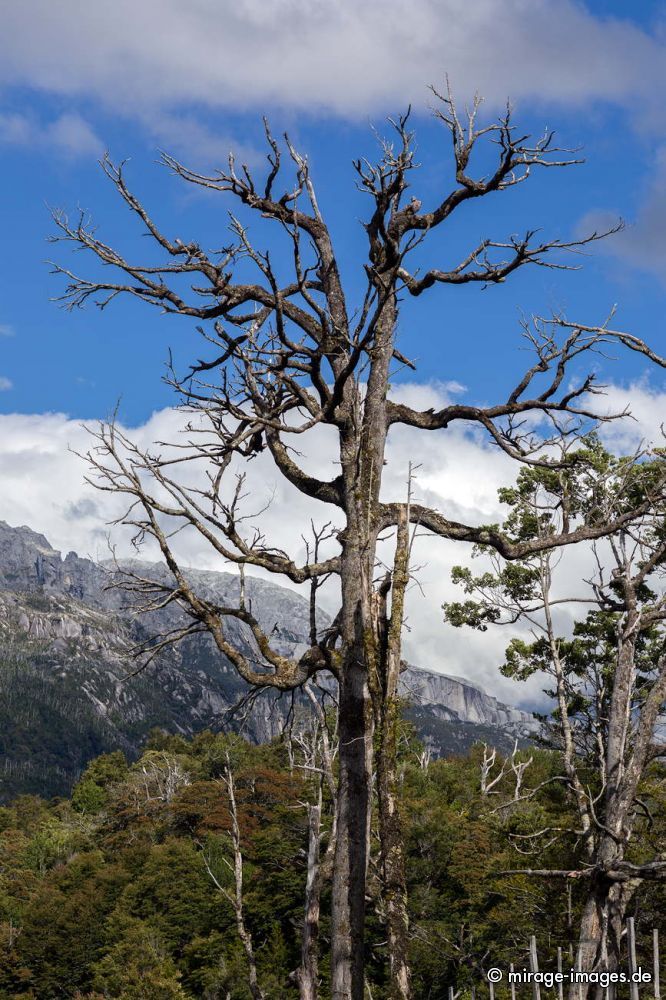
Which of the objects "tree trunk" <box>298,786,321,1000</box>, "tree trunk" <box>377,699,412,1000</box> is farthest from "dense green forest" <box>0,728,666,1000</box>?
"tree trunk" <box>377,699,412,1000</box>

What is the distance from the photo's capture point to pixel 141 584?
7.37m

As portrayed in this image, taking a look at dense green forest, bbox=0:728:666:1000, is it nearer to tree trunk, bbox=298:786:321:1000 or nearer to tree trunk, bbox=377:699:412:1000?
tree trunk, bbox=298:786:321:1000

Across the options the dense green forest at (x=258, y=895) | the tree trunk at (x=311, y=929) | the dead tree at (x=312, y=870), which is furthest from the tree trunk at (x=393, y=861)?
the dense green forest at (x=258, y=895)

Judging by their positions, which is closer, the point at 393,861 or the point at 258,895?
the point at 393,861

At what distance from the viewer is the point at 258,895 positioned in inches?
1513

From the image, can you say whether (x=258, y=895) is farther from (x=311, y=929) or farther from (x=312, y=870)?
(x=311, y=929)

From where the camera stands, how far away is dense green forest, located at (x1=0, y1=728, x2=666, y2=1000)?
2539 cm

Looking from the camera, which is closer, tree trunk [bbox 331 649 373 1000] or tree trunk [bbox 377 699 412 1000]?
tree trunk [bbox 377 699 412 1000]

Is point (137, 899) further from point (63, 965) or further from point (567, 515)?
point (567, 515)

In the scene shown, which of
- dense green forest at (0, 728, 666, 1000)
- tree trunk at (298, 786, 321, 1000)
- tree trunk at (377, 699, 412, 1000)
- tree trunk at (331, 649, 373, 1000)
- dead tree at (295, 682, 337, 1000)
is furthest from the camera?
dense green forest at (0, 728, 666, 1000)

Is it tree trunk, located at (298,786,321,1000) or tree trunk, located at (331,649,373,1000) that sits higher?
tree trunk, located at (331,649,373,1000)

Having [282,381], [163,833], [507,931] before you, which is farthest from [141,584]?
[163,833]

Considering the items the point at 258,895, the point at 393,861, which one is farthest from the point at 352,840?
the point at 258,895

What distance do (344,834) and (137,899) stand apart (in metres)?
46.2
